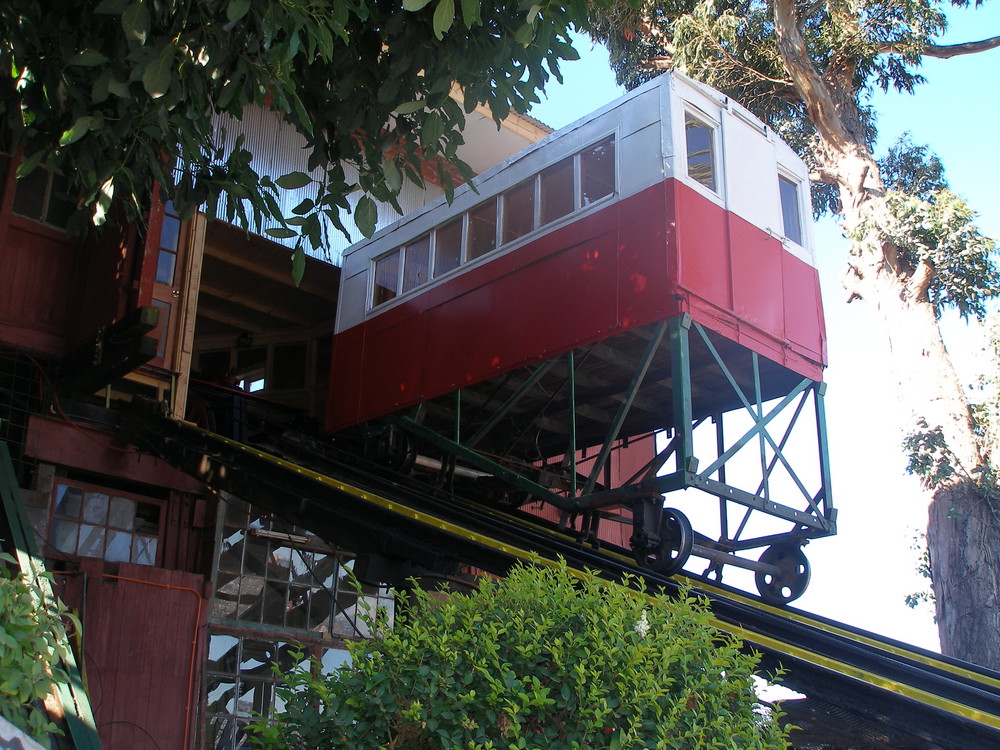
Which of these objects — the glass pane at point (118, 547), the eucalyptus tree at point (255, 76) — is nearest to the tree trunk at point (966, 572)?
the eucalyptus tree at point (255, 76)

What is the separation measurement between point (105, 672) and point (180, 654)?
2.30 feet

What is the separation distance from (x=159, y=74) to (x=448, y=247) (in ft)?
19.8

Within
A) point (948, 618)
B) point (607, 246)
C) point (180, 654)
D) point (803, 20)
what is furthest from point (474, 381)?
point (803, 20)

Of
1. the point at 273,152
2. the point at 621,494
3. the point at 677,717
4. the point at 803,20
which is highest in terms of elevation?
the point at 803,20

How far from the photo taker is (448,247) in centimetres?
1035

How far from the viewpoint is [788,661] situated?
417 centimetres

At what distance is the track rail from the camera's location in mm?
3838

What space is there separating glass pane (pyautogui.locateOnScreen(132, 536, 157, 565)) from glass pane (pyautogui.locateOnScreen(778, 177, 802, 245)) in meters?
6.56

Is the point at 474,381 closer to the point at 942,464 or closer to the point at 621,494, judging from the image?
the point at 621,494

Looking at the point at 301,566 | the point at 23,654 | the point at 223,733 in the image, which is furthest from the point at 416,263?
the point at 23,654

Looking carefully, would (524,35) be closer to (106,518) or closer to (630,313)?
(630,313)

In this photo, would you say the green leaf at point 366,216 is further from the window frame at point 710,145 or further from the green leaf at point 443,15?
the window frame at point 710,145

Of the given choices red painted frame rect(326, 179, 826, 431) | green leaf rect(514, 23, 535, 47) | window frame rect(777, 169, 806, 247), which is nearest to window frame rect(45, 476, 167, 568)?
red painted frame rect(326, 179, 826, 431)

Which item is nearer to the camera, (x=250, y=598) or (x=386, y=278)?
(x=250, y=598)
